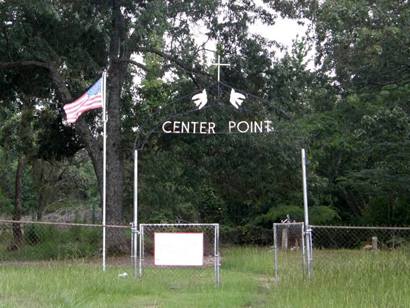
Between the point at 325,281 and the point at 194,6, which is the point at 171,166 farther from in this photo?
the point at 325,281

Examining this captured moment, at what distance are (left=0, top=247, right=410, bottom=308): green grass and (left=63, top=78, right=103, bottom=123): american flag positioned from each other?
14.8 ft

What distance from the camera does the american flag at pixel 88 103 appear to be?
A: 1713cm

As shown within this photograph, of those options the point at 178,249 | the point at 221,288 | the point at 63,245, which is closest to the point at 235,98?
the point at 178,249

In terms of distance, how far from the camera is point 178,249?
1256cm

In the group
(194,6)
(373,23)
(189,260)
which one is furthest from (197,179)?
(189,260)

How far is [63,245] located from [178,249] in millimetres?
10499

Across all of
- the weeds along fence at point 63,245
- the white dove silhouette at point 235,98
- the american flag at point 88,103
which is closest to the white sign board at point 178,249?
the white dove silhouette at point 235,98

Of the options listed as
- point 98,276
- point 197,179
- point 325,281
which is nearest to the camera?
point 325,281

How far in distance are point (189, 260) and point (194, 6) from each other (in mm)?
10407

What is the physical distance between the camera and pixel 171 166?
2502 centimetres

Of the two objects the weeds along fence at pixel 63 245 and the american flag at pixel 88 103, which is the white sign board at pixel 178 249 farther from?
the weeds along fence at pixel 63 245

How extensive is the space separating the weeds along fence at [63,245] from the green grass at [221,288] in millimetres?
5538

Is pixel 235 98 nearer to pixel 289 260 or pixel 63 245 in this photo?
pixel 289 260

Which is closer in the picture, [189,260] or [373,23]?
[189,260]
